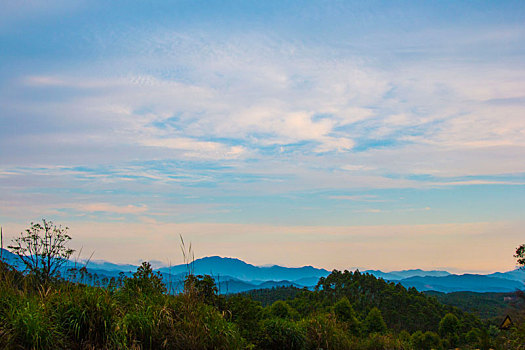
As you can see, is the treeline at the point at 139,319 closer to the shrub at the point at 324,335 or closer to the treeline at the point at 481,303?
the shrub at the point at 324,335

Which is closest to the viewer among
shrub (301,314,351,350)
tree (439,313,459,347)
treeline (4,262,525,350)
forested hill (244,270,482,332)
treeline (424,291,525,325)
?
treeline (4,262,525,350)

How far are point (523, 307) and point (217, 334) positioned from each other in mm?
22903

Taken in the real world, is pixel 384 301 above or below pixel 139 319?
below

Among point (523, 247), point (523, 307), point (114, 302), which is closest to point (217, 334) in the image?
point (114, 302)

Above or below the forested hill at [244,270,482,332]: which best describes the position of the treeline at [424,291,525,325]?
below

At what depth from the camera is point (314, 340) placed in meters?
10.2

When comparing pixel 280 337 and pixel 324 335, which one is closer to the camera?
pixel 280 337

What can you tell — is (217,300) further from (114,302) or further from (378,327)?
(378,327)

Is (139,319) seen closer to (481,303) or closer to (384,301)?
(384,301)

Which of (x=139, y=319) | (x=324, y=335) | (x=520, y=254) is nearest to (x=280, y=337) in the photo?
(x=324, y=335)

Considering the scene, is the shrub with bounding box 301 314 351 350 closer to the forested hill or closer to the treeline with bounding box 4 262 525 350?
the treeline with bounding box 4 262 525 350

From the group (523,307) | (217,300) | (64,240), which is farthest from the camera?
(523,307)

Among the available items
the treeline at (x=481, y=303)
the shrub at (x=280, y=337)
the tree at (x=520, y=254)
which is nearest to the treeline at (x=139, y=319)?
the shrub at (x=280, y=337)

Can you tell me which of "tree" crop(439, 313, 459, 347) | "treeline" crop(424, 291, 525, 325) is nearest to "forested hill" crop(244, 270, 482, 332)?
"tree" crop(439, 313, 459, 347)
